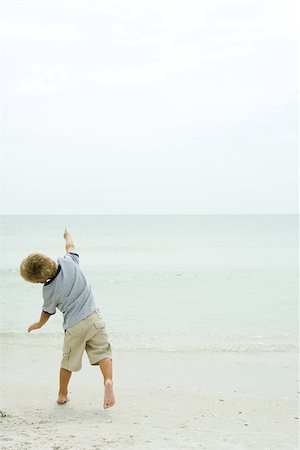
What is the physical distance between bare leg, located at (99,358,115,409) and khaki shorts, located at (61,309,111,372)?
4cm

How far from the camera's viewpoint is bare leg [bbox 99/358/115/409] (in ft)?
12.8

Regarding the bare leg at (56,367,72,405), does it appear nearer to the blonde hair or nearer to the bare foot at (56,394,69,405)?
the bare foot at (56,394,69,405)

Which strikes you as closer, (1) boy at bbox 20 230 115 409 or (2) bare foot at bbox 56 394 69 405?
(1) boy at bbox 20 230 115 409

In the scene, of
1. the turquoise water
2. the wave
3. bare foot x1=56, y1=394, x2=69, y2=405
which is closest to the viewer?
bare foot x1=56, y1=394, x2=69, y2=405

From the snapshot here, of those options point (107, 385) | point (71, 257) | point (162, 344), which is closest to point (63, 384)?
point (107, 385)

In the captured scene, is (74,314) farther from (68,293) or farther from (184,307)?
(184,307)

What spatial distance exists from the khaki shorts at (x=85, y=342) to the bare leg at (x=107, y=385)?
0.15 ft

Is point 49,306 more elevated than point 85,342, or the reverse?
point 49,306

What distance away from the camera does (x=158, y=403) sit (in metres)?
4.64

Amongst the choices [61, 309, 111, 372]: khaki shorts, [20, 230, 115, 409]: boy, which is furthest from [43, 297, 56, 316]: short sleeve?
[61, 309, 111, 372]: khaki shorts

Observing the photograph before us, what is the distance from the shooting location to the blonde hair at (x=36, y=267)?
3.88m

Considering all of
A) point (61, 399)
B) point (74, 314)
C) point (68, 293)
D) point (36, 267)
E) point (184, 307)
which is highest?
point (36, 267)

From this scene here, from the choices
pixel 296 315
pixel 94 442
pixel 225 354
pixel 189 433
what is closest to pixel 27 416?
pixel 94 442

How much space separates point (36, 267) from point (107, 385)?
97cm
